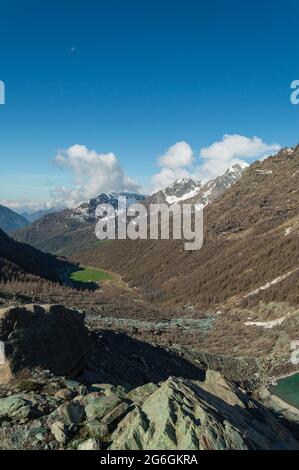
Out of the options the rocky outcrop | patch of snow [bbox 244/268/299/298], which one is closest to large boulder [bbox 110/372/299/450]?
the rocky outcrop

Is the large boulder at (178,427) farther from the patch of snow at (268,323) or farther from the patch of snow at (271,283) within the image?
the patch of snow at (271,283)

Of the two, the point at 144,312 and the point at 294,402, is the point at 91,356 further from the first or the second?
the point at 144,312

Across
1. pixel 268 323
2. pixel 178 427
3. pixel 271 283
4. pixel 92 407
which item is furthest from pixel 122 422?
pixel 271 283

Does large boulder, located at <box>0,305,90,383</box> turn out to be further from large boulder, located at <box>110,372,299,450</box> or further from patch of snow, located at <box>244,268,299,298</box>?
patch of snow, located at <box>244,268,299,298</box>

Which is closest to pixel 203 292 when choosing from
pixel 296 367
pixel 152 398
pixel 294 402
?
pixel 296 367

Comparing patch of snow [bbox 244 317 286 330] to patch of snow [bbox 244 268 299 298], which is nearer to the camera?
patch of snow [bbox 244 317 286 330]

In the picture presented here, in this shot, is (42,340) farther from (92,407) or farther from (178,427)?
(178,427)
